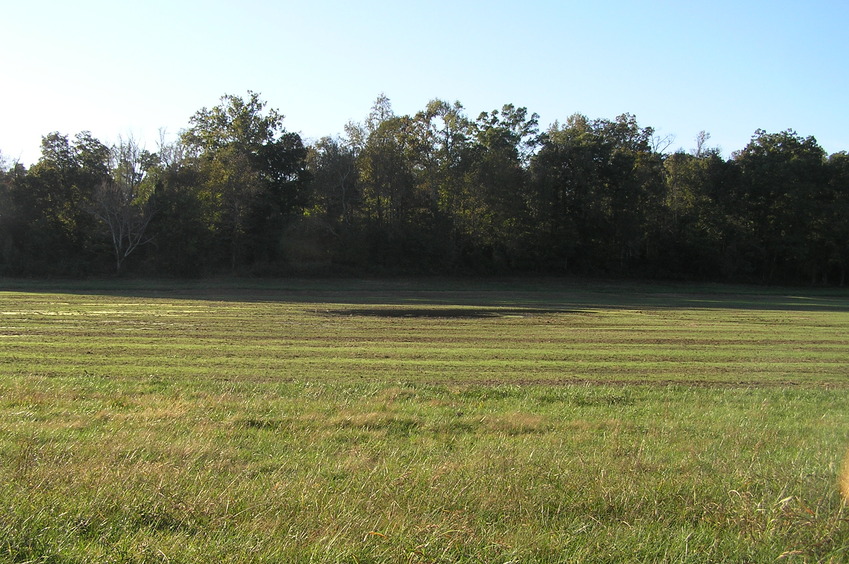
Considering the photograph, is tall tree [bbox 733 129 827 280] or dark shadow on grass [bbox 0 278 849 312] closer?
dark shadow on grass [bbox 0 278 849 312]

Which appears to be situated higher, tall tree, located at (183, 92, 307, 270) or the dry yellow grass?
tall tree, located at (183, 92, 307, 270)

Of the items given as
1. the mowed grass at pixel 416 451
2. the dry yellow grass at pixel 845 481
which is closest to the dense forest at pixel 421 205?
the mowed grass at pixel 416 451

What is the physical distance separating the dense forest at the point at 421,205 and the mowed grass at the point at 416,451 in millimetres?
36345

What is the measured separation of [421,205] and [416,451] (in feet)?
175

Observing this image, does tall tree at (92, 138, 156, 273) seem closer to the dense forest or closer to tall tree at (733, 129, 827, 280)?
the dense forest

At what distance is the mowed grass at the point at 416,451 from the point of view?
193 inches

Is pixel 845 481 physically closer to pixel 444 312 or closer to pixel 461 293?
pixel 444 312

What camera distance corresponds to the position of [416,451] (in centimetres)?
757

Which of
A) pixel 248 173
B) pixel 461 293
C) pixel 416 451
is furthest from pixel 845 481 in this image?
pixel 248 173

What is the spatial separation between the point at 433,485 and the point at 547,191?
175ft

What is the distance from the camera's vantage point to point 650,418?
985 centimetres

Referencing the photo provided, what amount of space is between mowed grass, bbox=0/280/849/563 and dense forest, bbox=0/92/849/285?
119 feet

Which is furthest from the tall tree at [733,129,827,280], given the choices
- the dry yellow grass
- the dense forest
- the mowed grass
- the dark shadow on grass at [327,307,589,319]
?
the dry yellow grass

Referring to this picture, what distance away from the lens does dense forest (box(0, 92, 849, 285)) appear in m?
54.2
